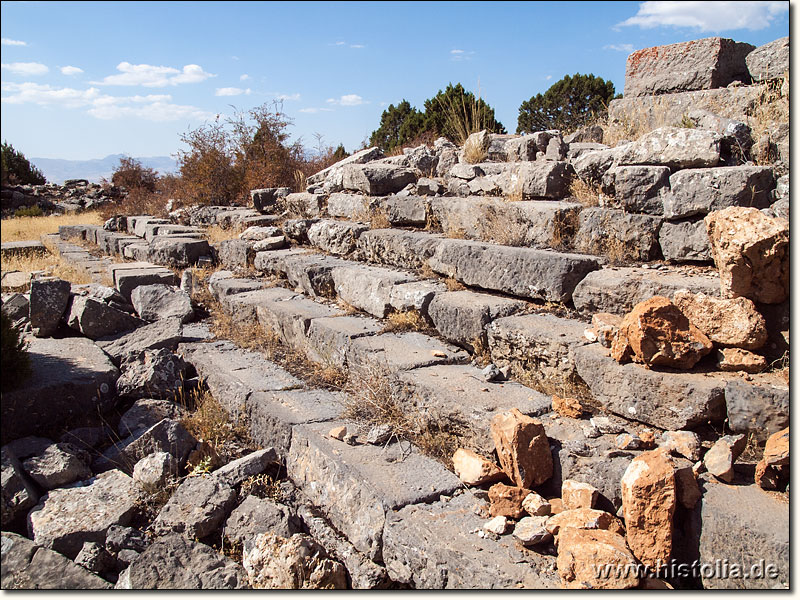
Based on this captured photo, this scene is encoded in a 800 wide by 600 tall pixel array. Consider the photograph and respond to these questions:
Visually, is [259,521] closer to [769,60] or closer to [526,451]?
[526,451]

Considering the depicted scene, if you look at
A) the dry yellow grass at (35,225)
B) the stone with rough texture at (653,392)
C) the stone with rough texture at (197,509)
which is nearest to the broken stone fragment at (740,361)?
the stone with rough texture at (653,392)

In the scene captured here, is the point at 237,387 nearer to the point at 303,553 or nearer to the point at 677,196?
the point at 303,553

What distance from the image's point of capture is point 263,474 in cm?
388

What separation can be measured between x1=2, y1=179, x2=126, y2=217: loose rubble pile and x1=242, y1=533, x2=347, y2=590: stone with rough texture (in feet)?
67.1

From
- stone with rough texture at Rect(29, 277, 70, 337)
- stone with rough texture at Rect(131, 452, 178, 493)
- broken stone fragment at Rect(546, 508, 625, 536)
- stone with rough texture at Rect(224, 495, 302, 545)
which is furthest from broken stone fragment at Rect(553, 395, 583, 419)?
stone with rough texture at Rect(29, 277, 70, 337)

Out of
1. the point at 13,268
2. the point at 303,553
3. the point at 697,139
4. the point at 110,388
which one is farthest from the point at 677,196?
the point at 13,268

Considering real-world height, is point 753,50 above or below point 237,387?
above

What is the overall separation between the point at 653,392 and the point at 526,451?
773mm

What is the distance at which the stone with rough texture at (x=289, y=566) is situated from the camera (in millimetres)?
2863

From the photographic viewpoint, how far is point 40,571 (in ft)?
9.79

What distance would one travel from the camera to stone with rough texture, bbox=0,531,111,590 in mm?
2920

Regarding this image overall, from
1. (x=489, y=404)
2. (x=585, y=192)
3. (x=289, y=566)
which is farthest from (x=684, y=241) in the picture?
(x=289, y=566)

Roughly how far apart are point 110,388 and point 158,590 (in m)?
2.45

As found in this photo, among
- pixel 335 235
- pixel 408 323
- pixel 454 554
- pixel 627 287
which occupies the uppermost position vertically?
pixel 335 235
